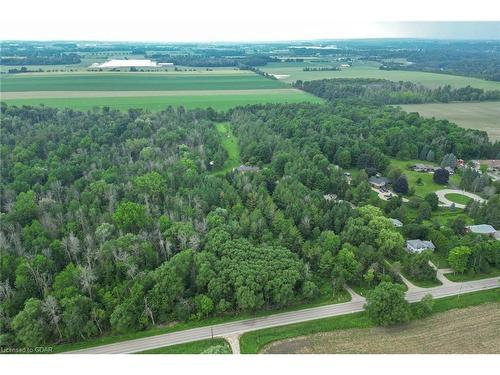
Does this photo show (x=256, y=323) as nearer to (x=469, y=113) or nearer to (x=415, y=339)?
(x=415, y=339)

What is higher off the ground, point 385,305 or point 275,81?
point 275,81

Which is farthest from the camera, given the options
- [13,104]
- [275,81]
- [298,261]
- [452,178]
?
[275,81]

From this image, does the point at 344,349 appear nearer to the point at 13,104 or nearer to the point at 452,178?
the point at 452,178

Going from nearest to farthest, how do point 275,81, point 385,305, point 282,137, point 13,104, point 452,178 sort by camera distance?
point 385,305 → point 452,178 → point 282,137 → point 13,104 → point 275,81

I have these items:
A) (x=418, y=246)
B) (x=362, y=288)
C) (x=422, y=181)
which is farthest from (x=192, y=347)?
(x=422, y=181)

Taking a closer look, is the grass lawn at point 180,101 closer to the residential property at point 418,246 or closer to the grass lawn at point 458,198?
the grass lawn at point 458,198

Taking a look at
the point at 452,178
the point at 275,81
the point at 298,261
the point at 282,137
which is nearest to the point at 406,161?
the point at 452,178

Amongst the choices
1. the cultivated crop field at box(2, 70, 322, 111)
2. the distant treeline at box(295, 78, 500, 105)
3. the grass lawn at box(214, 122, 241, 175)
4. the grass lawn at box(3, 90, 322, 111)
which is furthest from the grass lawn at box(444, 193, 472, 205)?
the cultivated crop field at box(2, 70, 322, 111)
